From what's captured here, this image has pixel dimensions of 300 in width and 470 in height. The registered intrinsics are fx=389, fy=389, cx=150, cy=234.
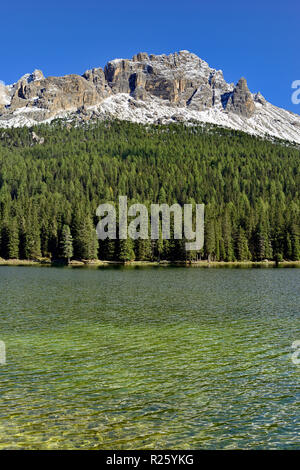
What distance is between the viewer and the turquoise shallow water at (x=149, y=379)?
42.8ft

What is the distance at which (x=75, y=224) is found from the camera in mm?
138875

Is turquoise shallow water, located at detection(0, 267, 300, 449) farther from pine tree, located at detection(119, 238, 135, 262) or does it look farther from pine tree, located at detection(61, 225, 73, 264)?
pine tree, located at detection(61, 225, 73, 264)

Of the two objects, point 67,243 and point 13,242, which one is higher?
point 13,242

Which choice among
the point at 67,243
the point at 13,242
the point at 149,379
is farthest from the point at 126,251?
the point at 149,379

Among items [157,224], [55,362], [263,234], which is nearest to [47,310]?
[55,362]

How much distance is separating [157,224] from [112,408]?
402 feet

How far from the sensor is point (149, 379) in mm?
18500

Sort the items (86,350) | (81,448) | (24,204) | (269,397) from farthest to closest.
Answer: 1. (24,204)
2. (86,350)
3. (269,397)
4. (81,448)

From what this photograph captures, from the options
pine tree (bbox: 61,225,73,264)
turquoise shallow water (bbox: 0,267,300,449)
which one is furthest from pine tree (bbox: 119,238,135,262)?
turquoise shallow water (bbox: 0,267,300,449)

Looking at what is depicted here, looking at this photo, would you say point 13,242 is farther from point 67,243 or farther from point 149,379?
point 149,379

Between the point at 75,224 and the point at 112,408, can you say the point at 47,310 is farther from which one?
the point at 75,224

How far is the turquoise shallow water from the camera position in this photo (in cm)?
1303

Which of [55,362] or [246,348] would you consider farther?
[246,348]
